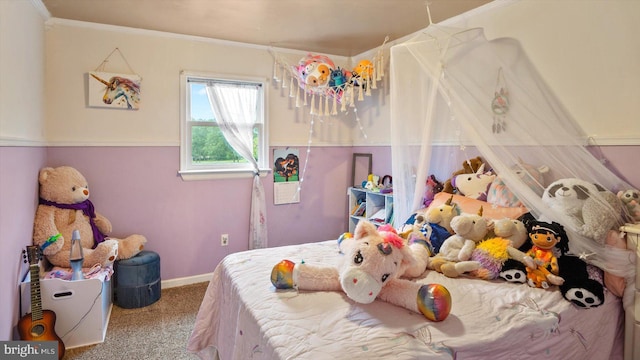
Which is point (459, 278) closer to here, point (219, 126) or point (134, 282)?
point (134, 282)

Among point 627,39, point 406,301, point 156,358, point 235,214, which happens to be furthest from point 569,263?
point 235,214

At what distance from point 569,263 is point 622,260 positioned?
0.22 m

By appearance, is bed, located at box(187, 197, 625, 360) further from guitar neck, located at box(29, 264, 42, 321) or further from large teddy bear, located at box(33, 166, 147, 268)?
large teddy bear, located at box(33, 166, 147, 268)

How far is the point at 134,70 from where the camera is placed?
11.0 ft

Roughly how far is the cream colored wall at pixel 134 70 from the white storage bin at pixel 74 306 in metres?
1.30

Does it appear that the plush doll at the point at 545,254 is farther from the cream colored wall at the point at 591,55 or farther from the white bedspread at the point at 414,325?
the cream colored wall at the point at 591,55

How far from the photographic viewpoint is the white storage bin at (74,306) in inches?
96.3

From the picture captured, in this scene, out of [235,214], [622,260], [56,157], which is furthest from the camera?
[235,214]

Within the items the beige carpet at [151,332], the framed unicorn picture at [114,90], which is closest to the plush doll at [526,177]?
the beige carpet at [151,332]

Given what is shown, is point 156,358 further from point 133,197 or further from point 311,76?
point 311,76

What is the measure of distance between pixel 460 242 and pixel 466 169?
81 centimetres

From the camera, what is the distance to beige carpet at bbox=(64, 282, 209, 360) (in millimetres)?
2441

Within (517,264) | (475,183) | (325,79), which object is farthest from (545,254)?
(325,79)

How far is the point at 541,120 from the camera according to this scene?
2.14m
